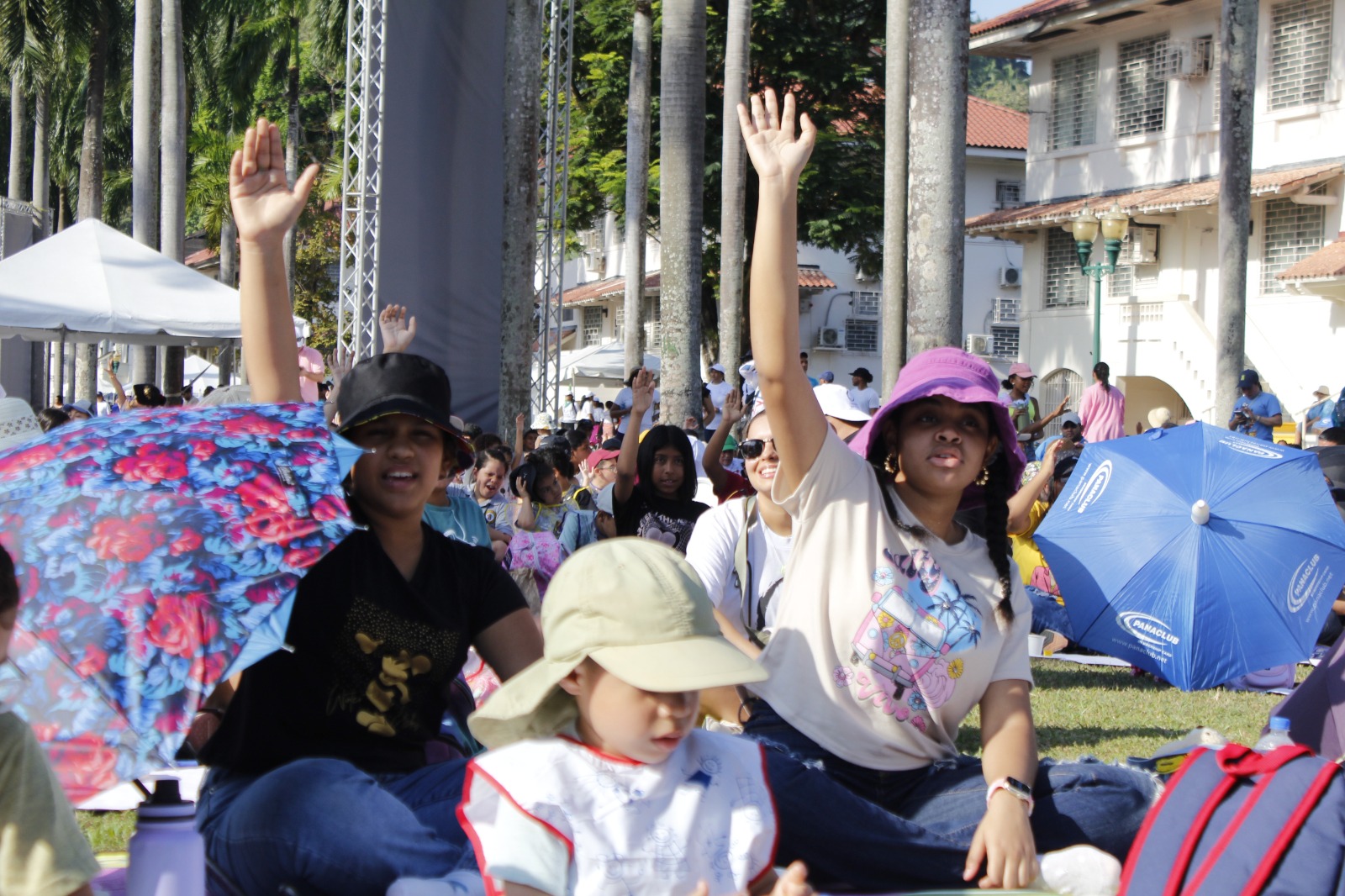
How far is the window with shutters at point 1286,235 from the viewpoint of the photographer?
2481 cm

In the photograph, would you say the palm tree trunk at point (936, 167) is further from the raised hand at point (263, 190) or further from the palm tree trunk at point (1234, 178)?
the palm tree trunk at point (1234, 178)

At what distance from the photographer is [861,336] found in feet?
143

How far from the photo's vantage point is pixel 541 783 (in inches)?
111

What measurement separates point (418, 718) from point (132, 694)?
86 cm

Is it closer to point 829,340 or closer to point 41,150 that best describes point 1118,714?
point 829,340

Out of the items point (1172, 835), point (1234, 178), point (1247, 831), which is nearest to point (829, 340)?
point (1234, 178)

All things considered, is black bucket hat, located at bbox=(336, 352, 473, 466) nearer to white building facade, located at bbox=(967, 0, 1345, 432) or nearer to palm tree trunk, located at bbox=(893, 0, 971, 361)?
palm tree trunk, located at bbox=(893, 0, 971, 361)

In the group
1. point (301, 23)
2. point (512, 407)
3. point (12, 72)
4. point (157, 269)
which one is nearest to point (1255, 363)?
point (512, 407)

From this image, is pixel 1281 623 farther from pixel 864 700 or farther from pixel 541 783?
pixel 541 783

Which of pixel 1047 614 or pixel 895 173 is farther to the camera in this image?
pixel 895 173

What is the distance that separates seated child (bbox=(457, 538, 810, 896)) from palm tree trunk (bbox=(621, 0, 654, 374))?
21.7 metres

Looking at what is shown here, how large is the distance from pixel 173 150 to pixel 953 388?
22.3 meters

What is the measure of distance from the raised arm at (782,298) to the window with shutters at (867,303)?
40.4 metres

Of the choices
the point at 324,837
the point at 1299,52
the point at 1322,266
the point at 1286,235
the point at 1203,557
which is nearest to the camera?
the point at 324,837
